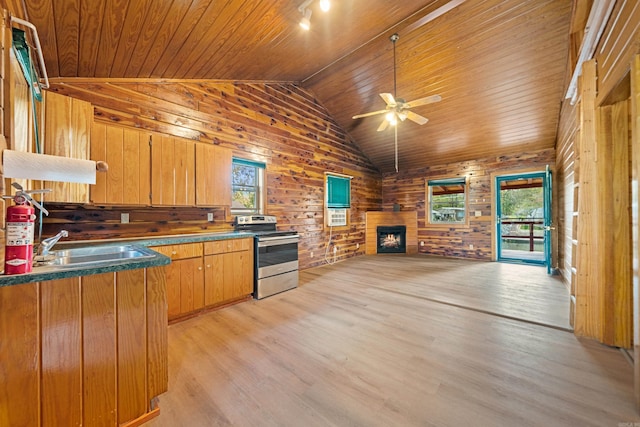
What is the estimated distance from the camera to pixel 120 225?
282 centimetres

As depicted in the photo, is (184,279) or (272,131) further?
(272,131)

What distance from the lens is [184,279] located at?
276cm

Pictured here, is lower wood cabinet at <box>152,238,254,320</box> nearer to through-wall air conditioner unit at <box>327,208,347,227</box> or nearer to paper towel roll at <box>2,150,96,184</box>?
paper towel roll at <box>2,150,96,184</box>

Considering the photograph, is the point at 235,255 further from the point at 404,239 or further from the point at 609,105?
the point at 404,239

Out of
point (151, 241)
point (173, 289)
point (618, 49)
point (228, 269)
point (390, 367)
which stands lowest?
point (390, 367)

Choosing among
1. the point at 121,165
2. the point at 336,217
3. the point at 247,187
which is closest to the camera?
the point at 121,165

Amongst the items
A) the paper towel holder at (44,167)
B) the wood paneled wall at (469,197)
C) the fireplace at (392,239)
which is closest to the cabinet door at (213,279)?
the paper towel holder at (44,167)

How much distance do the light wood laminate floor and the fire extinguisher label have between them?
1210mm

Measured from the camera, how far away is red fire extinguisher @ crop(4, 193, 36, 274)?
1.09 metres

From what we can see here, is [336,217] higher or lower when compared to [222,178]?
lower

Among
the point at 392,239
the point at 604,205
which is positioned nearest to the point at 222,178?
the point at 604,205

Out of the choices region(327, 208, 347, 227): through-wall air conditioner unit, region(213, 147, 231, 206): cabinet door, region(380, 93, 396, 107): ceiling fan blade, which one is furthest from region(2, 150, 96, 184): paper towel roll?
region(327, 208, 347, 227): through-wall air conditioner unit

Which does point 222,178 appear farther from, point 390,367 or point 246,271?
point 390,367

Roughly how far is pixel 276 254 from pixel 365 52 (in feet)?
11.8
